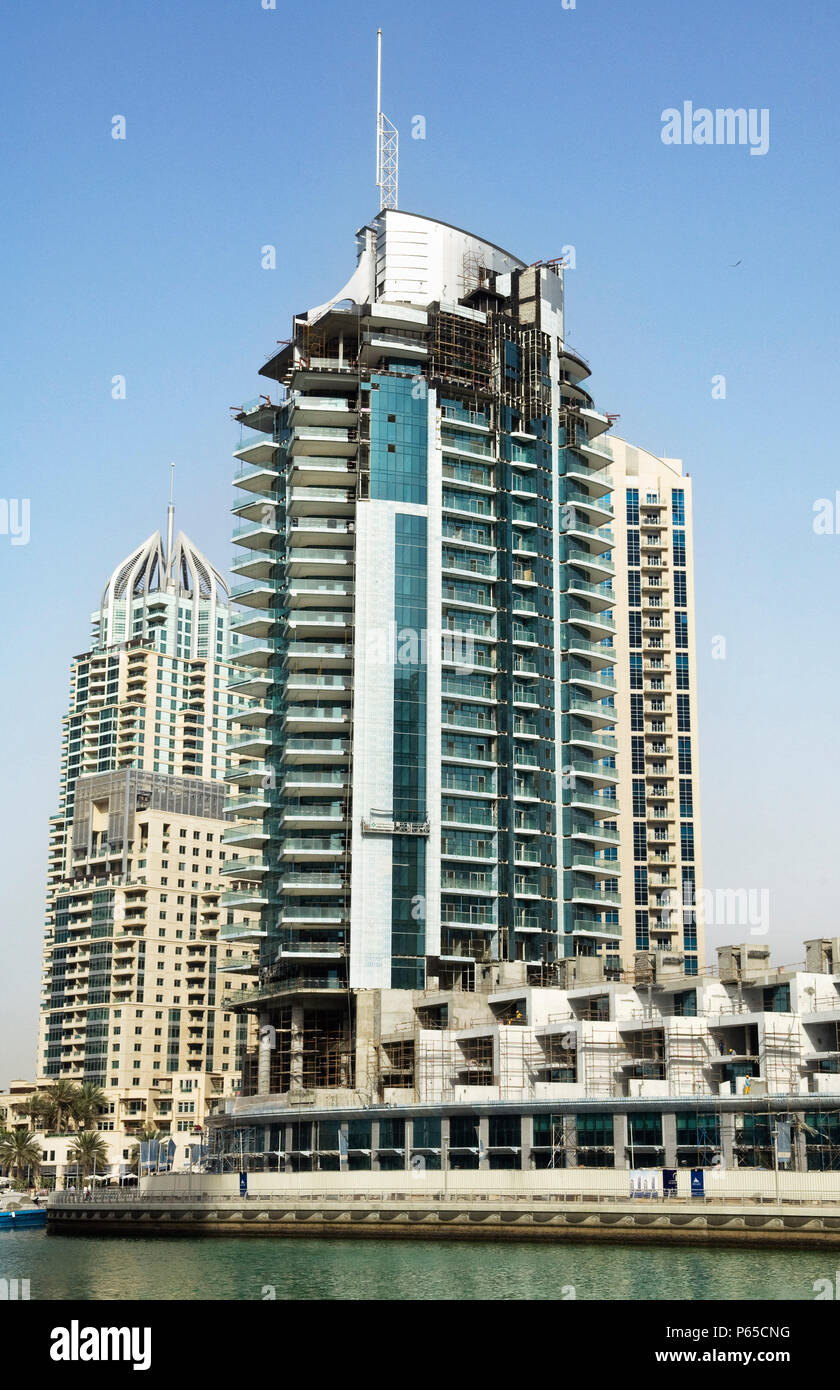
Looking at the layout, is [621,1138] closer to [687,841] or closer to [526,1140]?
[526,1140]

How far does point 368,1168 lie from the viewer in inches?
4306

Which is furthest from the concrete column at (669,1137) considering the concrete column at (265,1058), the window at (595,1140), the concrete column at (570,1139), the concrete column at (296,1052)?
the concrete column at (265,1058)

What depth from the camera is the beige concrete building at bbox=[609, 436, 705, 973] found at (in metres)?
173

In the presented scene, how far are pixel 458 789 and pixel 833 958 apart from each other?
120ft

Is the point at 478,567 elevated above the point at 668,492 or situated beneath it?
situated beneath

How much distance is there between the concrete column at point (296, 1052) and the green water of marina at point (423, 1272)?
3582 centimetres

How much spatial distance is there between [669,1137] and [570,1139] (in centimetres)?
730

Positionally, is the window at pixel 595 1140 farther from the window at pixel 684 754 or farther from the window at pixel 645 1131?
the window at pixel 684 754

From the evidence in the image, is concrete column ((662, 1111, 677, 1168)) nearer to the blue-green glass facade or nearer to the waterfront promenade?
the waterfront promenade

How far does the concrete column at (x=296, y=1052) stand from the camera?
125625 mm

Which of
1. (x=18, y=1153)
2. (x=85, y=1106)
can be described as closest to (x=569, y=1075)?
(x=18, y=1153)
